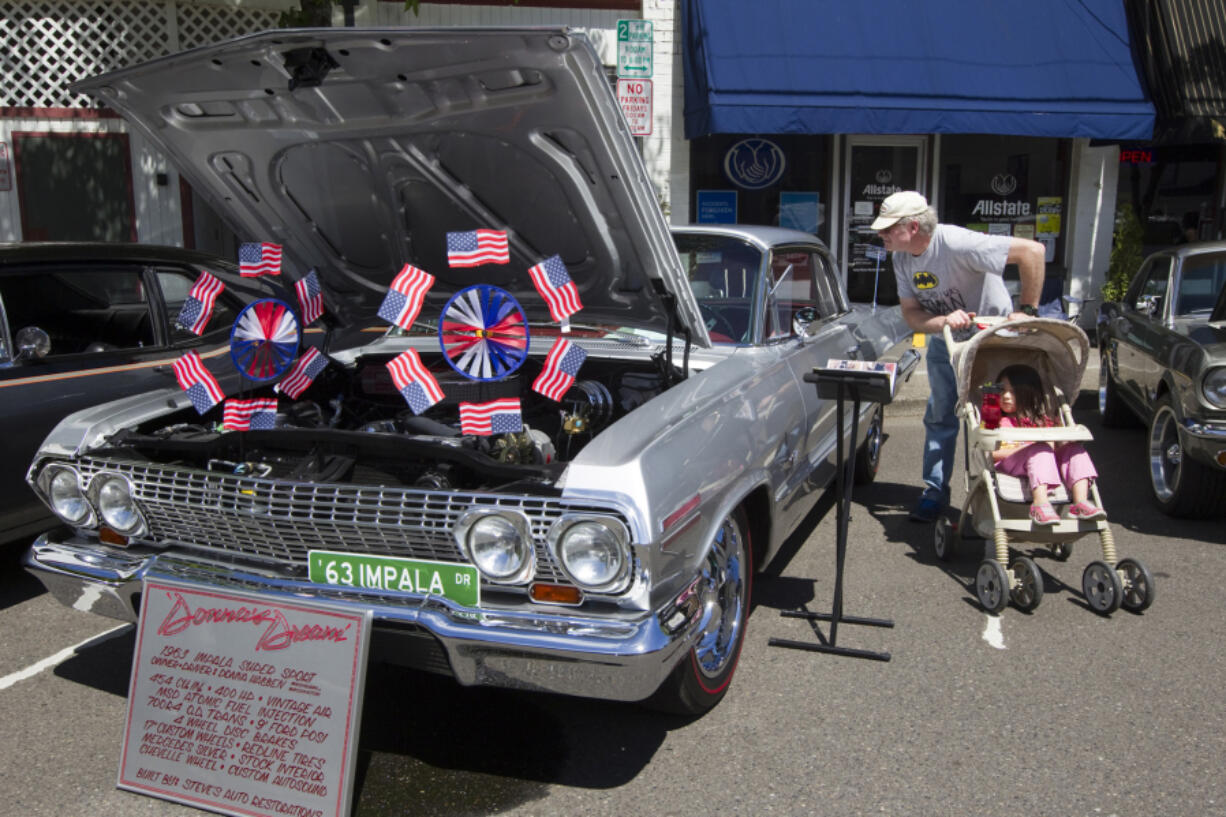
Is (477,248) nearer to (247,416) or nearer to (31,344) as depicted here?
(247,416)

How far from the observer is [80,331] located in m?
5.05

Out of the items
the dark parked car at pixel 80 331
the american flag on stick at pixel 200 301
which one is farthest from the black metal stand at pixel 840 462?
the dark parked car at pixel 80 331

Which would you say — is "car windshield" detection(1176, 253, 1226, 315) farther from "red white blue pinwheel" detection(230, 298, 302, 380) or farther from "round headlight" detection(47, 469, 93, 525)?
"round headlight" detection(47, 469, 93, 525)

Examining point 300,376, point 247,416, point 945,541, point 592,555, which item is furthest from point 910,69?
point 592,555

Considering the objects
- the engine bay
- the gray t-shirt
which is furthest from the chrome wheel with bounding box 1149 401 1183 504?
the engine bay

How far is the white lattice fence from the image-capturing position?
9.38 m

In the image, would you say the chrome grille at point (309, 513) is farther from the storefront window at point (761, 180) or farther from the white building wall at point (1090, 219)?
the white building wall at point (1090, 219)

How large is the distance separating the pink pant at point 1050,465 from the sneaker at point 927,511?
961 mm

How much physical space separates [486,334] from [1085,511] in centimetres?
256

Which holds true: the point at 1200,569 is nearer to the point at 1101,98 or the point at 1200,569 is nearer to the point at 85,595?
the point at 85,595

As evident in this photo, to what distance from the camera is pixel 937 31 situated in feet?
33.6

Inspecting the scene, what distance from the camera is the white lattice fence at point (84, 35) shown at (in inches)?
369

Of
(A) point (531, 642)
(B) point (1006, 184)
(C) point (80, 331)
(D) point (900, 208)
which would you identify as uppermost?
(B) point (1006, 184)

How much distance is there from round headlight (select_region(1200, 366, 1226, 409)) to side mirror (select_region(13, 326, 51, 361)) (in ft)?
17.8
